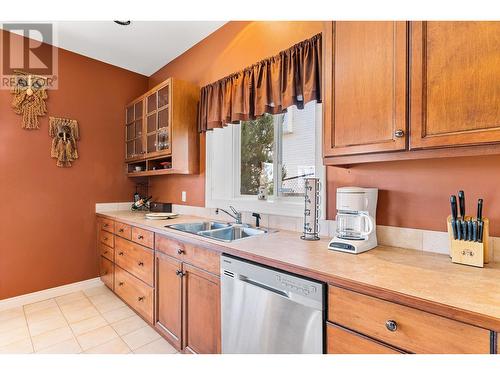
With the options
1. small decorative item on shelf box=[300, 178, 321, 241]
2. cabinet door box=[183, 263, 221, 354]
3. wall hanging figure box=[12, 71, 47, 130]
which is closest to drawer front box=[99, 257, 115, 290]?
cabinet door box=[183, 263, 221, 354]

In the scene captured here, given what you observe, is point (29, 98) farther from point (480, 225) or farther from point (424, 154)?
point (480, 225)

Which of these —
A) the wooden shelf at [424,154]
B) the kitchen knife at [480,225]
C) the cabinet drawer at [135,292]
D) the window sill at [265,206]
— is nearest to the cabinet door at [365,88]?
the wooden shelf at [424,154]

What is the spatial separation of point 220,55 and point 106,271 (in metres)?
2.64

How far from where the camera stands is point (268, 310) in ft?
4.03

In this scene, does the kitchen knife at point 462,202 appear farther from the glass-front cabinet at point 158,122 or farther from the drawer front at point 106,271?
the drawer front at point 106,271

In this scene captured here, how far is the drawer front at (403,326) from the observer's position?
740 mm

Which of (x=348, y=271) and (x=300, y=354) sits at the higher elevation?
(x=348, y=271)

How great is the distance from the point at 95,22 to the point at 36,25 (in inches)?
25.1

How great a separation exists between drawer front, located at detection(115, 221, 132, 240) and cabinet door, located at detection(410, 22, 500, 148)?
Result: 7.71 feet

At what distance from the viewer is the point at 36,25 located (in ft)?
8.21

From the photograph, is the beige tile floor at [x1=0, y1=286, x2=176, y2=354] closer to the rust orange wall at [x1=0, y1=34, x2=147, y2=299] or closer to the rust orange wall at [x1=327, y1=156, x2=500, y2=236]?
the rust orange wall at [x1=0, y1=34, x2=147, y2=299]

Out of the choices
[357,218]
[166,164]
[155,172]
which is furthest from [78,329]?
[357,218]
